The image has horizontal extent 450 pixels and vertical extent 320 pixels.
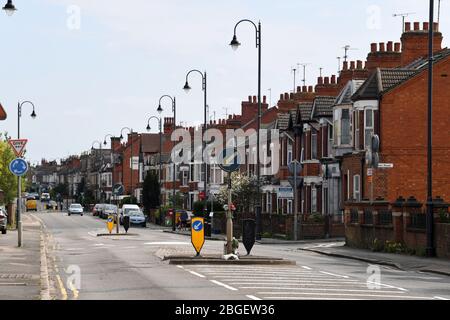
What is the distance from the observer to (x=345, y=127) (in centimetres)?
5178

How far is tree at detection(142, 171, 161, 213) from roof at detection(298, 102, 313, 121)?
3982 cm

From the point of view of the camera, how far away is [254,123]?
3541 inches

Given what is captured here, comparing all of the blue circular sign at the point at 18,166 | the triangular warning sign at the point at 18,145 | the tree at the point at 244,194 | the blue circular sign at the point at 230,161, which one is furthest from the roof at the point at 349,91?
the blue circular sign at the point at 230,161

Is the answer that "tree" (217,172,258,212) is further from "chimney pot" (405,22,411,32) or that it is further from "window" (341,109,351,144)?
"chimney pot" (405,22,411,32)

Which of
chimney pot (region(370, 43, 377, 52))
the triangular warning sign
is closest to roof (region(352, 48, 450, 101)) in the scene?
chimney pot (region(370, 43, 377, 52))

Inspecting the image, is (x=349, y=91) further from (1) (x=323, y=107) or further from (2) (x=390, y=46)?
(1) (x=323, y=107)

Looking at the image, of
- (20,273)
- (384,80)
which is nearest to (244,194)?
(384,80)

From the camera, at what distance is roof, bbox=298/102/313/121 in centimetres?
6119

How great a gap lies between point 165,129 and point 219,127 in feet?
105

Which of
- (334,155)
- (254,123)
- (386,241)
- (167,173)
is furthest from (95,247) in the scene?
(167,173)

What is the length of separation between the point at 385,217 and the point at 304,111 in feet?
79.7

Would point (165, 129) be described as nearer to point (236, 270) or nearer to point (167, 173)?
point (167, 173)

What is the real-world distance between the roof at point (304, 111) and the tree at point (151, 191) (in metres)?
39.8

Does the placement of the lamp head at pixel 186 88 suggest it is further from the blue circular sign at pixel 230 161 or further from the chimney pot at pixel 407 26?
the blue circular sign at pixel 230 161
